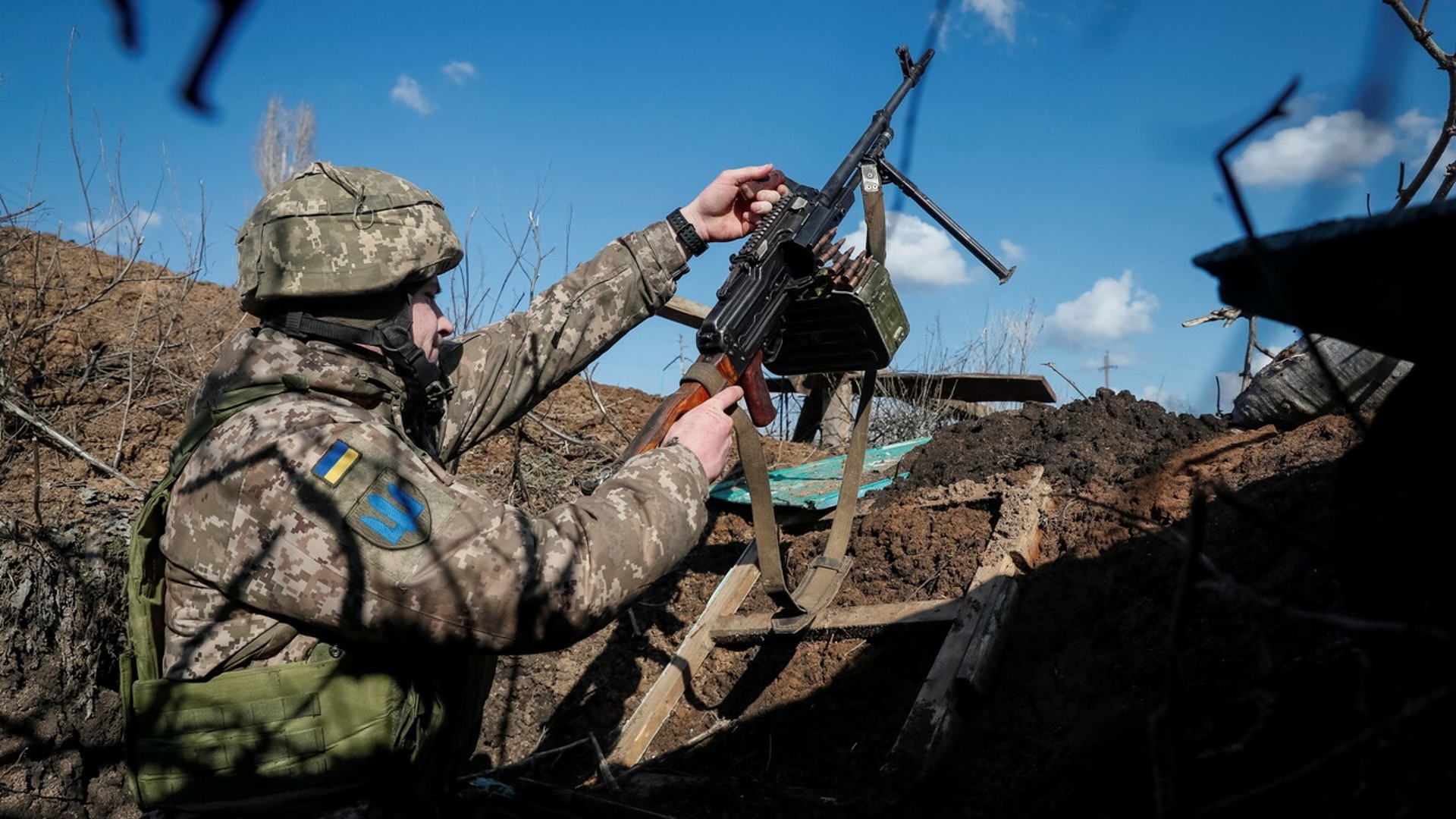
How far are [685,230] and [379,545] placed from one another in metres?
1.89

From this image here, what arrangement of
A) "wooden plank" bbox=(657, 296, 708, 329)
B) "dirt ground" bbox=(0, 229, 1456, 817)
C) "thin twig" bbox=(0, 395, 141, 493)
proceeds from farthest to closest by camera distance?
1. "wooden plank" bbox=(657, 296, 708, 329)
2. "thin twig" bbox=(0, 395, 141, 493)
3. "dirt ground" bbox=(0, 229, 1456, 817)

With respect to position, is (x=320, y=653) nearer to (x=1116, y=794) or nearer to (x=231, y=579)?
(x=231, y=579)

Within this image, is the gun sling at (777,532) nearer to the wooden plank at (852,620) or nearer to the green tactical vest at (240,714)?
the wooden plank at (852,620)

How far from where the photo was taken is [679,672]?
4.24 meters

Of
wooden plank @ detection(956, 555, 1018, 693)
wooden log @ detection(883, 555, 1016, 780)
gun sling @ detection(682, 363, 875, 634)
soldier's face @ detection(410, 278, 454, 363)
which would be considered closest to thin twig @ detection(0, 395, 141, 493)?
soldier's face @ detection(410, 278, 454, 363)

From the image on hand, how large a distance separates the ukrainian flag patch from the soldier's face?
0.58 m

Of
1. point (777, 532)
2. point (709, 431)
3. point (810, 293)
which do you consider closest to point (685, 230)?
point (810, 293)

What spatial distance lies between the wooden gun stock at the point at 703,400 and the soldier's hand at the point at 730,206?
55 centimetres

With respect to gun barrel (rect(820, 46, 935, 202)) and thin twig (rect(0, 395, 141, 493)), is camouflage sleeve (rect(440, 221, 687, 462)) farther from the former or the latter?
thin twig (rect(0, 395, 141, 493))

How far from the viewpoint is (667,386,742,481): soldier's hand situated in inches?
117

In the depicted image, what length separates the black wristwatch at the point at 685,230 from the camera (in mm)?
3793

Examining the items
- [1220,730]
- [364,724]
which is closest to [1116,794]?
[1220,730]

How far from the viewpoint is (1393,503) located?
1.39 meters

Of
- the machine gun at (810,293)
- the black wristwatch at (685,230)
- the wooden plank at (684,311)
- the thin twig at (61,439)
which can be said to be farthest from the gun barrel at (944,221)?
the thin twig at (61,439)
